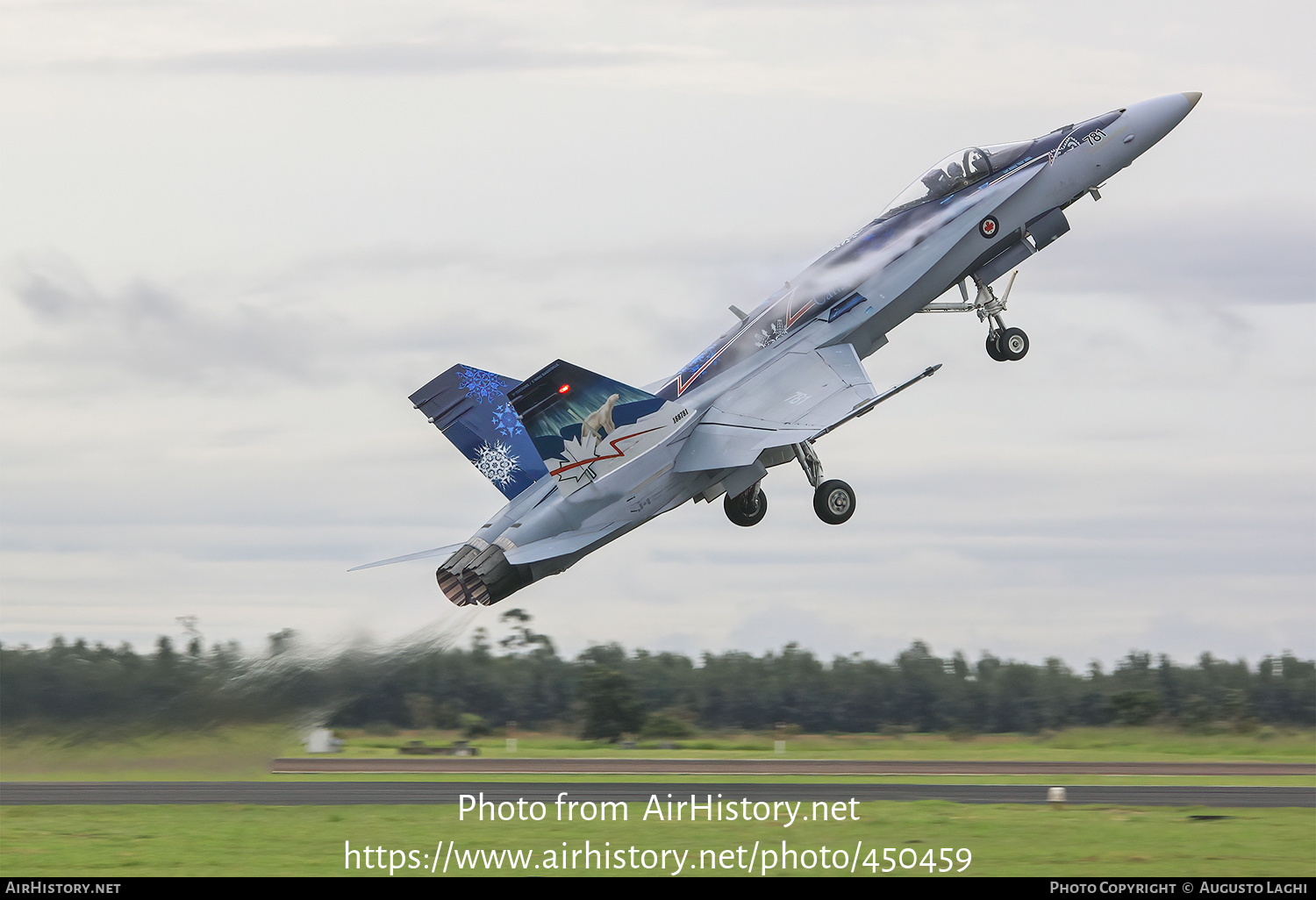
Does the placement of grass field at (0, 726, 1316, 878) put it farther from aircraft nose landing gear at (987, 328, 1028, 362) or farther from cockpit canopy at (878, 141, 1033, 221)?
cockpit canopy at (878, 141, 1033, 221)

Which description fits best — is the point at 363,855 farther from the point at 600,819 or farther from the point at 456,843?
the point at 600,819

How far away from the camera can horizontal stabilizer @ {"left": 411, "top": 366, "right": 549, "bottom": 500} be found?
937 inches

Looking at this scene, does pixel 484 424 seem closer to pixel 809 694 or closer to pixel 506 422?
pixel 506 422

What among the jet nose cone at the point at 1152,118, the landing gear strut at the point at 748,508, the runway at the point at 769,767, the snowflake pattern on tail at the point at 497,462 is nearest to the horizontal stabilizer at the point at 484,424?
the snowflake pattern on tail at the point at 497,462

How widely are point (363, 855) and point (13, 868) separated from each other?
4.59 m

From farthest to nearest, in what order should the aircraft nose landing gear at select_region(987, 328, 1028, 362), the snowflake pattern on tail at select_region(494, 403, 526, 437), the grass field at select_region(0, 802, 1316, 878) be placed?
the aircraft nose landing gear at select_region(987, 328, 1028, 362), the snowflake pattern on tail at select_region(494, 403, 526, 437), the grass field at select_region(0, 802, 1316, 878)

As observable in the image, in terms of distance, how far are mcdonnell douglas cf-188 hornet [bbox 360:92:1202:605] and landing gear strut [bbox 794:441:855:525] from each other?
3cm

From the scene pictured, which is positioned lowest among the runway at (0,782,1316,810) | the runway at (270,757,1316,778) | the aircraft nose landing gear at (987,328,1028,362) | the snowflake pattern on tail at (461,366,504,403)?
the runway at (0,782,1316,810)

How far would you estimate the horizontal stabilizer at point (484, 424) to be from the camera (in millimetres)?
23797

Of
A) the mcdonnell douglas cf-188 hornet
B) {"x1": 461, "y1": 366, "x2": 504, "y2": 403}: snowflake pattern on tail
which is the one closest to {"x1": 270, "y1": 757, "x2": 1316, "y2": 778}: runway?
the mcdonnell douglas cf-188 hornet

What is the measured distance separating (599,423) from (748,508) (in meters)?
4.86
